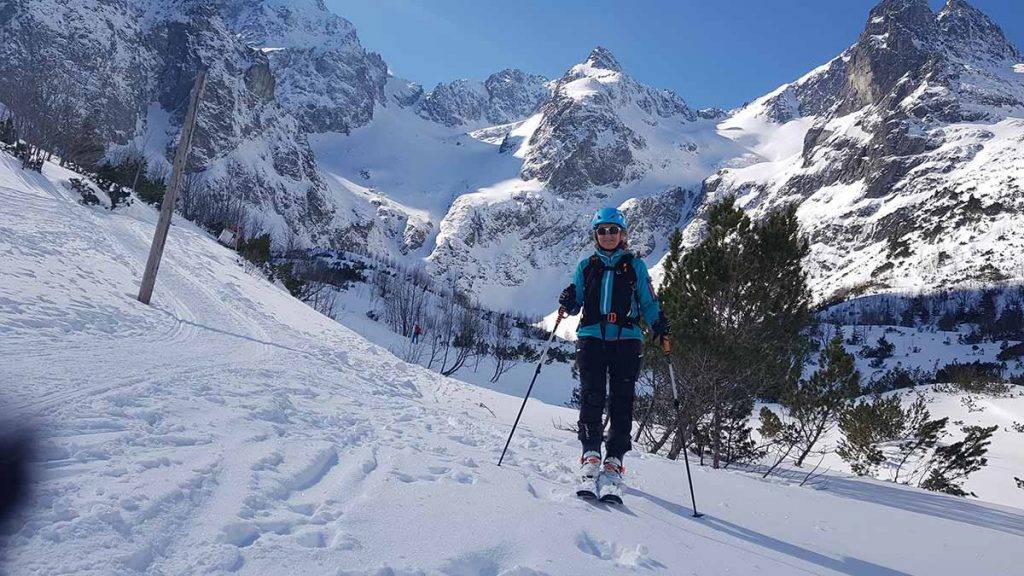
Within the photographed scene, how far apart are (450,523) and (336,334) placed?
13.3 m

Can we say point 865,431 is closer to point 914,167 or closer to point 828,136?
point 914,167

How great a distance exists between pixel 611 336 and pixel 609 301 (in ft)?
1.00

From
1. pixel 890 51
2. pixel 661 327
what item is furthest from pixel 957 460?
pixel 890 51

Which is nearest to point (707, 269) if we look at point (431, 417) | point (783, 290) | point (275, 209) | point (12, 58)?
point (783, 290)

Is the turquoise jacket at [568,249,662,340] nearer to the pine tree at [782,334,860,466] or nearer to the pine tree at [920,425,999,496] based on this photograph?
the pine tree at [782,334,860,466]

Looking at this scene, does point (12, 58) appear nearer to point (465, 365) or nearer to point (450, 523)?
point (465, 365)

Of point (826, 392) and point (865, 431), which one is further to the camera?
point (865, 431)

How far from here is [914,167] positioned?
131 m

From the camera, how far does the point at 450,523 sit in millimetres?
2891

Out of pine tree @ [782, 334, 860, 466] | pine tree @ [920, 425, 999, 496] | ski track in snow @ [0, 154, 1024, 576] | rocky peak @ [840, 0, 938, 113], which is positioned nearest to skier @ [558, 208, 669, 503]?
ski track in snow @ [0, 154, 1024, 576]

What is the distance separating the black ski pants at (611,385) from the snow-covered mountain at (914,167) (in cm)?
11189

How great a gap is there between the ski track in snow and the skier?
47cm

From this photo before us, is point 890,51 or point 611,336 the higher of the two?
point 890,51

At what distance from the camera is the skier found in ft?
14.4
